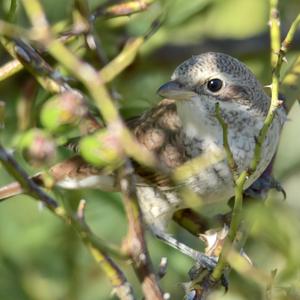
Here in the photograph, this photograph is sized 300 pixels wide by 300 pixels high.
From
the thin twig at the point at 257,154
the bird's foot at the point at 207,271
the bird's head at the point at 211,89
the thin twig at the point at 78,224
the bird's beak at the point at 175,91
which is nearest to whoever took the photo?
the thin twig at the point at 78,224

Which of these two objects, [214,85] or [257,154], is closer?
[257,154]

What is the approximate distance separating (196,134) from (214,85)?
26 centimetres

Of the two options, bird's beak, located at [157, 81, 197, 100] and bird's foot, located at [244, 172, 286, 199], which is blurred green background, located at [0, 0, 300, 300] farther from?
bird's beak, located at [157, 81, 197, 100]

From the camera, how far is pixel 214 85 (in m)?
3.43

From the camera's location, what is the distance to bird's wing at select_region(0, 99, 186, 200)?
3383 millimetres

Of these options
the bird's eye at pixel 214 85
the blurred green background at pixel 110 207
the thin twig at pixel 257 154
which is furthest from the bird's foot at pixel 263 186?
the thin twig at pixel 257 154

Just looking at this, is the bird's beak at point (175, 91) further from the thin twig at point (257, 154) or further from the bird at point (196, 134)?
the thin twig at point (257, 154)

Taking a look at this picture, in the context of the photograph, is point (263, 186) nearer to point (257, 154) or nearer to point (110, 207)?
point (110, 207)

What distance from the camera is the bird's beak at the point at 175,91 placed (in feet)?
10.6

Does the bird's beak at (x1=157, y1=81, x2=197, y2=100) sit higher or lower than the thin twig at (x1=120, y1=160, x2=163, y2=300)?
lower

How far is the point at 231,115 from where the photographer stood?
142 inches

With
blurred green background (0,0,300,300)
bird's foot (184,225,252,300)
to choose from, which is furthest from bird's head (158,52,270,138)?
bird's foot (184,225,252,300)

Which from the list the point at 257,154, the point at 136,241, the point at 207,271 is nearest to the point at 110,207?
the point at 207,271

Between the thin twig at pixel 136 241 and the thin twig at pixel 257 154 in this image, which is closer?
the thin twig at pixel 136 241
